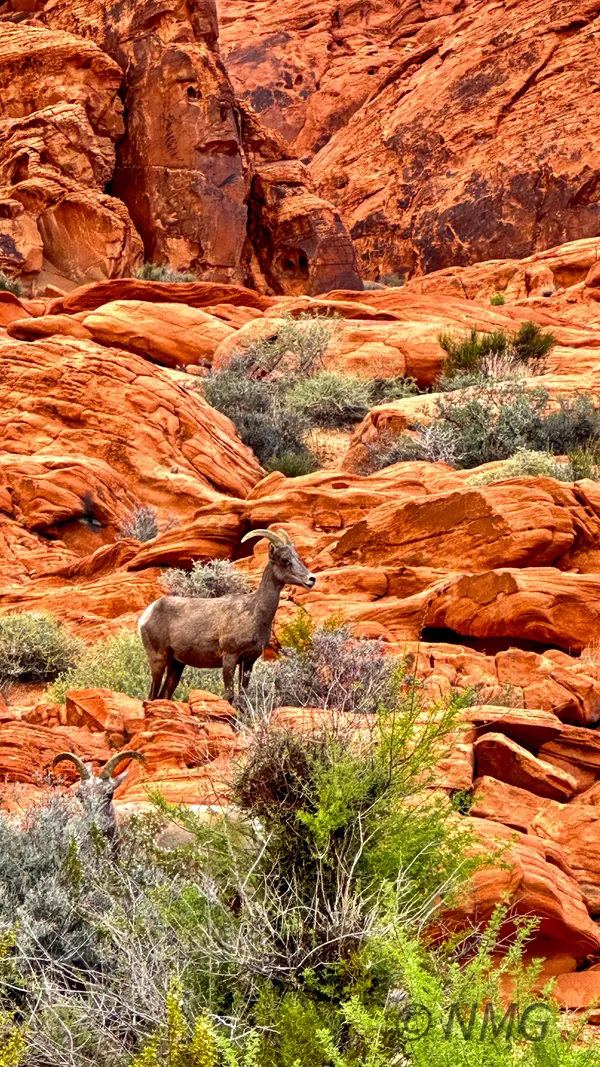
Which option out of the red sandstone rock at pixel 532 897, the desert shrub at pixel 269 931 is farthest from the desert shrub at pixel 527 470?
the desert shrub at pixel 269 931

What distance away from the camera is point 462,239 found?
40562mm

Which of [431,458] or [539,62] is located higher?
[539,62]

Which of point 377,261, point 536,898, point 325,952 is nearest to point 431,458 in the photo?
point 536,898

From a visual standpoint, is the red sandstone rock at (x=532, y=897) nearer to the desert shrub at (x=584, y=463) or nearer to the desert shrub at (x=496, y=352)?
the desert shrub at (x=584, y=463)

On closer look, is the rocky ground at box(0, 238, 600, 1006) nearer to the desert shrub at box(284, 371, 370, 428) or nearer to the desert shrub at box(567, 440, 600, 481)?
the desert shrub at box(284, 371, 370, 428)

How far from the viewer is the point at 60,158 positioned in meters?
31.8

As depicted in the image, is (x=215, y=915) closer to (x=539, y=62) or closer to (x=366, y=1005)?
(x=366, y=1005)

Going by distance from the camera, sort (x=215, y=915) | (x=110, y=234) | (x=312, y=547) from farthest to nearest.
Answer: (x=110, y=234) → (x=312, y=547) → (x=215, y=915)

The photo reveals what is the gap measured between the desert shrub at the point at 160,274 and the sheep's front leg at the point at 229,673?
77.1ft

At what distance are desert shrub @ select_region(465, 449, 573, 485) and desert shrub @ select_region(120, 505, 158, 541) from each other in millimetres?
4137

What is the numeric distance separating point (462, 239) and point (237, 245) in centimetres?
924

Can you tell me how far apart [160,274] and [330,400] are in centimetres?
1110

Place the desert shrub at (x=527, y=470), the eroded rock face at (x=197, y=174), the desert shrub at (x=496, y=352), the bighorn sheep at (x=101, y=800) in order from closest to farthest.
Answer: the bighorn sheep at (x=101, y=800) < the desert shrub at (x=527, y=470) < the desert shrub at (x=496, y=352) < the eroded rock face at (x=197, y=174)

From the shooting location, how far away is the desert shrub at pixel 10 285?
29.3 m
